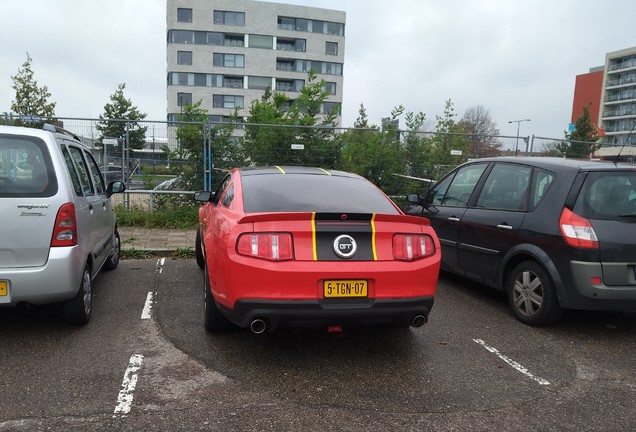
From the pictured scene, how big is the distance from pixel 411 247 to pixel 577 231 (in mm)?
1691

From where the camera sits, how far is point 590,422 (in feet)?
9.57

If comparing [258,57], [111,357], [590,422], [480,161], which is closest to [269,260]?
[111,357]

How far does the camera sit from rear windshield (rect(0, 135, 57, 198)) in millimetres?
3691

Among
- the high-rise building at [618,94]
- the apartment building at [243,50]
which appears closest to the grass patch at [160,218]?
the apartment building at [243,50]

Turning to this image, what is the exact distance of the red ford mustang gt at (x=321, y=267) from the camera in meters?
3.28

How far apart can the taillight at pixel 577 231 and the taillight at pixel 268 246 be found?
2540 mm

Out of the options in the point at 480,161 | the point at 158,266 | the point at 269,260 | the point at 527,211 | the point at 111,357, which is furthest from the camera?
the point at 158,266

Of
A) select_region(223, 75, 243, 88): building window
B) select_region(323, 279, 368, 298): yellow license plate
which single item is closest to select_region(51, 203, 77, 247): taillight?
select_region(323, 279, 368, 298): yellow license plate

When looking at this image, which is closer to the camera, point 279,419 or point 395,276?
point 279,419

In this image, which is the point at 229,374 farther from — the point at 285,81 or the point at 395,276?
the point at 285,81

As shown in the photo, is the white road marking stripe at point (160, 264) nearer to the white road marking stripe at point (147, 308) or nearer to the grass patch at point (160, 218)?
the white road marking stripe at point (147, 308)

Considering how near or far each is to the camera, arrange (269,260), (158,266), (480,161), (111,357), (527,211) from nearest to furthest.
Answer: (269,260)
(111,357)
(527,211)
(480,161)
(158,266)

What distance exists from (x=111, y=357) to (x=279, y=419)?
160 centimetres

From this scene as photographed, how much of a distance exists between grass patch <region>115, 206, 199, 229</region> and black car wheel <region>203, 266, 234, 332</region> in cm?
559
